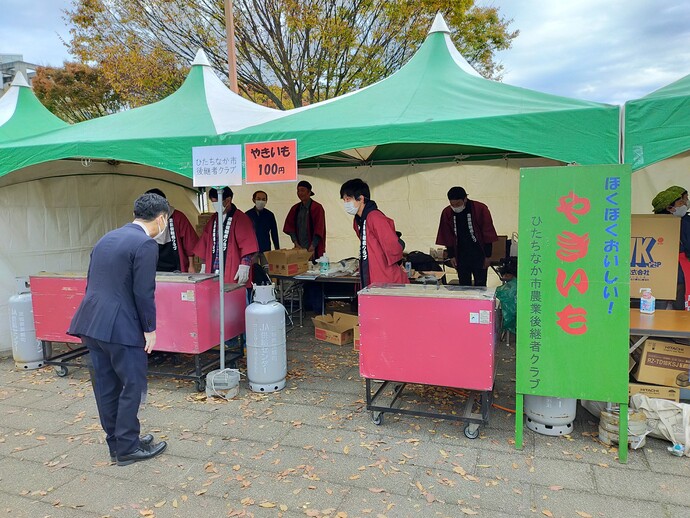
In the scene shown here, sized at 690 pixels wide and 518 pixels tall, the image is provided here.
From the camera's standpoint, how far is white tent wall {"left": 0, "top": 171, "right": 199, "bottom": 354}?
18.4ft

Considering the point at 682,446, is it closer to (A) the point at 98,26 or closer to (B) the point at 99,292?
(B) the point at 99,292

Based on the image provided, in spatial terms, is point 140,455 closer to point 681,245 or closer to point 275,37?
point 681,245

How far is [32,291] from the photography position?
4883 mm

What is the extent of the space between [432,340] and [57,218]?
17.4 ft

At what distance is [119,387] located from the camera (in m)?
3.15

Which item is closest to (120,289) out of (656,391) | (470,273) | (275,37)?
(656,391)

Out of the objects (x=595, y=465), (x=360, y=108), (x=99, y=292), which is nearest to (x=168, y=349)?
(x=99, y=292)

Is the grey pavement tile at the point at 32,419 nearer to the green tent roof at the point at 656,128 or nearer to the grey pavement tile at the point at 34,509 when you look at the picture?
the grey pavement tile at the point at 34,509

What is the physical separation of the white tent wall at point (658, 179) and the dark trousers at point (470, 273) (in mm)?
2729

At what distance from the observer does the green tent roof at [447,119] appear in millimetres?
3186

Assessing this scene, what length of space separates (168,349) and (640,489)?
3.64 metres

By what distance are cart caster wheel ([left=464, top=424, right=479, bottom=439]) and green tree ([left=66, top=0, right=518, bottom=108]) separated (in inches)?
359

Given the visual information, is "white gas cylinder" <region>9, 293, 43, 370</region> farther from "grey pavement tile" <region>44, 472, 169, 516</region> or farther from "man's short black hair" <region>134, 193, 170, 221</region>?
"man's short black hair" <region>134, 193, 170, 221</region>

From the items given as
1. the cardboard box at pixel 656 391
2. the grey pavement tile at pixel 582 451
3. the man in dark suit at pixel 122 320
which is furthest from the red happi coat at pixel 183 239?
the cardboard box at pixel 656 391
